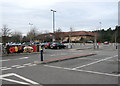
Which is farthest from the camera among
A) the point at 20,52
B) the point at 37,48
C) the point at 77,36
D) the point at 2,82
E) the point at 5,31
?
the point at 77,36

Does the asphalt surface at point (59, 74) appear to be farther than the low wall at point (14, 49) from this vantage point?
No

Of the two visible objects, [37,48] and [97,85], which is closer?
[97,85]

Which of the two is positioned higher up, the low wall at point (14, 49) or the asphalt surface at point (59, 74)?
the low wall at point (14, 49)

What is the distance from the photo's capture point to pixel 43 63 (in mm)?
9836

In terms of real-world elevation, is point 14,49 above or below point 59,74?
above

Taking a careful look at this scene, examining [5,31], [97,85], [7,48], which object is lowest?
[97,85]

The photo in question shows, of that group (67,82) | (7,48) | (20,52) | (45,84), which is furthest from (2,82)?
(20,52)

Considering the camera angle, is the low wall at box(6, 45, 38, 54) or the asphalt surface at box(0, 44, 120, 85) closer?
→ the asphalt surface at box(0, 44, 120, 85)

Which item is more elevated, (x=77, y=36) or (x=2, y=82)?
(x=77, y=36)

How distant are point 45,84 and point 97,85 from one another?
6.75 feet

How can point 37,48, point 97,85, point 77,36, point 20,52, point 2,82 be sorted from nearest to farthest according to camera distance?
point 97,85
point 2,82
point 20,52
point 37,48
point 77,36

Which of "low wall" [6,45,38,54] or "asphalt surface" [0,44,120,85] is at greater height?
"low wall" [6,45,38,54]

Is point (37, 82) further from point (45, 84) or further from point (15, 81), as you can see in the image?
point (15, 81)

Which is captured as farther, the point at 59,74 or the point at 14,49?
the point at 14,49
